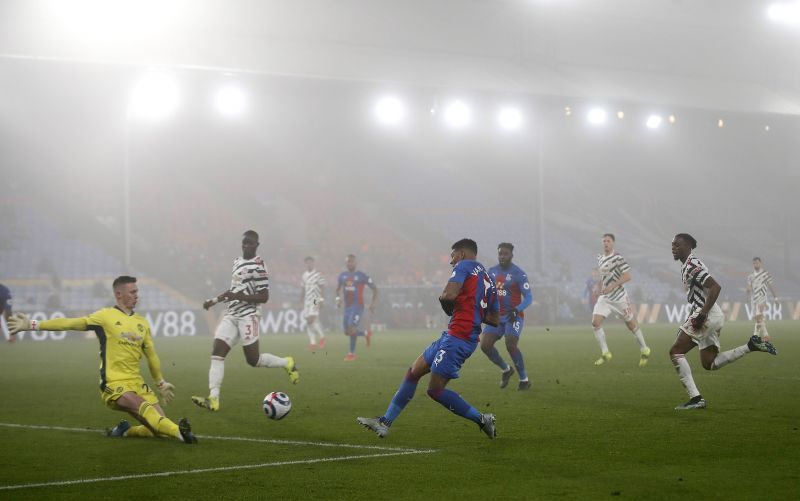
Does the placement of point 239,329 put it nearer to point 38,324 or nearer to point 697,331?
point 38,324

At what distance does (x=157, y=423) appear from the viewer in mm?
10633

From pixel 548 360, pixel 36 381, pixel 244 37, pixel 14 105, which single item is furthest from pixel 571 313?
pixel 36 381

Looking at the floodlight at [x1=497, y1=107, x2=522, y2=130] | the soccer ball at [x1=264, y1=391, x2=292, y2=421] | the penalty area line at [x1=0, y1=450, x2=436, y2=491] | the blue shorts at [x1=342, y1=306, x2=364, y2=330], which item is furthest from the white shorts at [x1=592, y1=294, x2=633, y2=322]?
the floodlight at [x1=497, y1=107, x2=522, y2=130]

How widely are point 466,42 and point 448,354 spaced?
4132 centimetres

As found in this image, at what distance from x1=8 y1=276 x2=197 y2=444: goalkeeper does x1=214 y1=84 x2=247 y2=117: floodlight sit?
33831 millimetres

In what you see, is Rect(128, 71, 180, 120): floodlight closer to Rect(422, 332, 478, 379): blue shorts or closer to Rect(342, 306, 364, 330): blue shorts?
Rect(342, 306, 364, 330): blue shorts

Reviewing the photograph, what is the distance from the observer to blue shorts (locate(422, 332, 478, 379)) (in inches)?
409

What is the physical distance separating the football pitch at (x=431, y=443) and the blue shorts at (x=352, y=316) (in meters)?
6.33

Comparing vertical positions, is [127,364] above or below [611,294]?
below

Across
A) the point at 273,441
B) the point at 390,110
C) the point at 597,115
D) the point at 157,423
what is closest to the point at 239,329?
the point at 273,441

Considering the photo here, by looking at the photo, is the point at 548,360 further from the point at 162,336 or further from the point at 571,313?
the point at 571,313

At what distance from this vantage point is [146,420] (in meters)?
10.7

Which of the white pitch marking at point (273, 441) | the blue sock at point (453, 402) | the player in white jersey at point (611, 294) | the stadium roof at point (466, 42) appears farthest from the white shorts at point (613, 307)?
the stadium roof at point (466, 42)

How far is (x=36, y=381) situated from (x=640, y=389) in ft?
36.9
